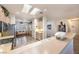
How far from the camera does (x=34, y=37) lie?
4.38ft

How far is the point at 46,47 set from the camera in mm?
1240

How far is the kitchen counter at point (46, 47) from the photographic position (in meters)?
1.19

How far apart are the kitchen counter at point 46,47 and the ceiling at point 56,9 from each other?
0.28 metres

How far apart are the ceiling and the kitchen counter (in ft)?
0.91

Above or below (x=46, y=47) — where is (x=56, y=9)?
above

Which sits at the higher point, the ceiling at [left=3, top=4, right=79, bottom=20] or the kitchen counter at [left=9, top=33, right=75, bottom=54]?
the ceiling at [left=3, top=4, right=79, bottom=20]

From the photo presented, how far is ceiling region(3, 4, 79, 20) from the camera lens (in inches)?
47.6

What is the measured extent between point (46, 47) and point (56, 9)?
0.49 meters

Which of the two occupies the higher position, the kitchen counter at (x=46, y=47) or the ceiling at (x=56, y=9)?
the ceiling at (x=56, y=9)

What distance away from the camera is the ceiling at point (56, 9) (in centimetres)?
121

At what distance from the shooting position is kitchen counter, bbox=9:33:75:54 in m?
1.19
